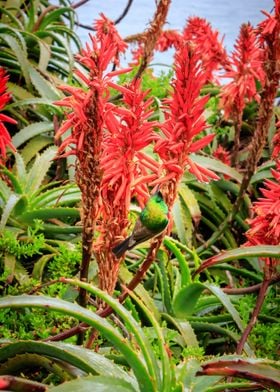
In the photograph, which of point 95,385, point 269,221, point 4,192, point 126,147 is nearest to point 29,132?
point 4,192

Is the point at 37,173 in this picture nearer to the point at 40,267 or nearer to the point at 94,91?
the point at 40,267

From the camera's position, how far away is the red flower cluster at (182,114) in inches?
27.7

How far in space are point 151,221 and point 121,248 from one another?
A: 0.18 ft

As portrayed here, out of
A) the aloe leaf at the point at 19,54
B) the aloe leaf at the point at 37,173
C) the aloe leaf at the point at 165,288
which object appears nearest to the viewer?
the aloe leaf at the point at 165,288

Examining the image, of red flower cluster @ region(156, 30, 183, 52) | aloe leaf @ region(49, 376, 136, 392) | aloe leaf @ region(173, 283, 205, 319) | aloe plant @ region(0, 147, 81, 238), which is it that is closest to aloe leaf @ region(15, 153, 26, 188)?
aloe plant @ region(0, 147, 81, 238)

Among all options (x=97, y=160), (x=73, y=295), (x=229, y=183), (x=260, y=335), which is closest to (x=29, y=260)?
(x=73, y=295)

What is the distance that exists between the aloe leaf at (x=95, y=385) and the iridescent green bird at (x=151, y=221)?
147 mm

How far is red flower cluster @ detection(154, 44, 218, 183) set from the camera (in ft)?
2.31

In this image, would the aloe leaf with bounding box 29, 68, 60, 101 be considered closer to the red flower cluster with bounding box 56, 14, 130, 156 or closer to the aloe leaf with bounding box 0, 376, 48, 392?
the red flower cluster with bounding box 56, 14, 130, 156

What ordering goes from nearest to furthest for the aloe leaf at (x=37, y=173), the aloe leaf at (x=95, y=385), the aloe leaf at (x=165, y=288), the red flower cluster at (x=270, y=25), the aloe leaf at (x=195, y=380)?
the aloe leaf at (x=95, y=385), the aloe leaf at (x=195, y=380), the red flower cluster at (x=270, y=25), the aloe leaf at (x=165, y=288), the aloe leaf at (x=37, y=173)

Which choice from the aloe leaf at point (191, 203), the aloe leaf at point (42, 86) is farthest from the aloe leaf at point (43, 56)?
the aloe leaf at point (191, 203)

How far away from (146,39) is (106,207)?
2.28 feet

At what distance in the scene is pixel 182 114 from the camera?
2.34 feet

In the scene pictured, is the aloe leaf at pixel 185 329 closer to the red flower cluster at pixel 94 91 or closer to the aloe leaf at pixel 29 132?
the red flower cluster at pixel 94 91
